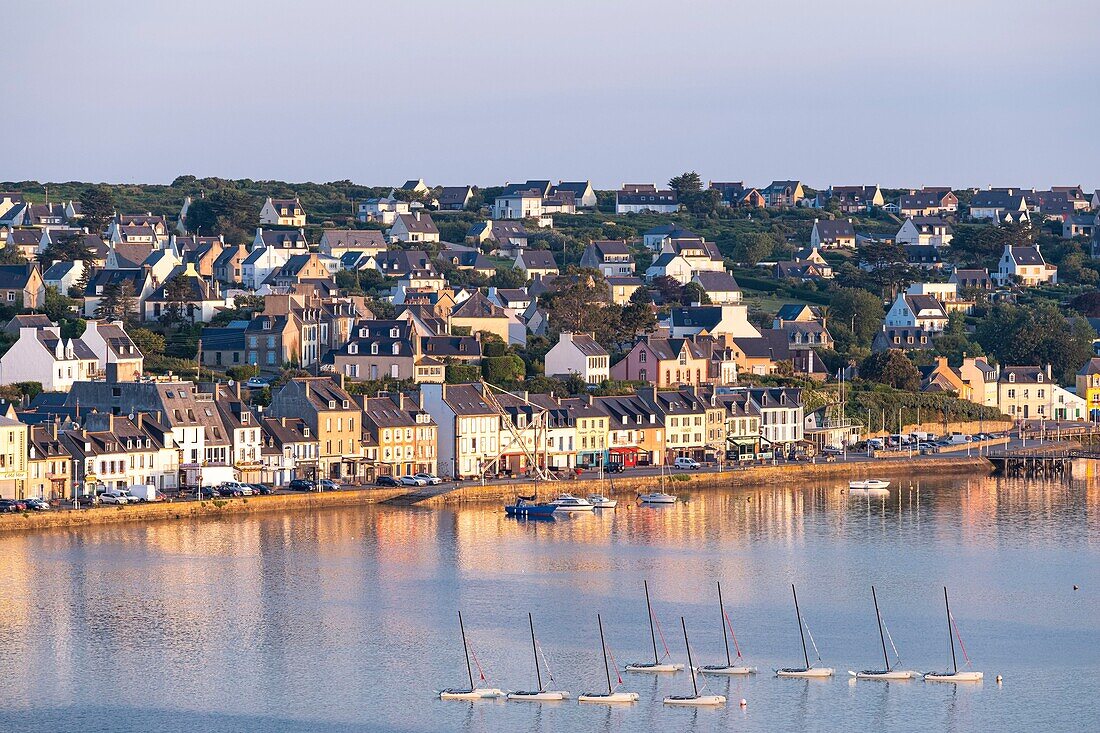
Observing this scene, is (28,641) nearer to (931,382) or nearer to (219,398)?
(219,398)

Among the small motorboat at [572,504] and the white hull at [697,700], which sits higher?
the small motorboat at [572,504]

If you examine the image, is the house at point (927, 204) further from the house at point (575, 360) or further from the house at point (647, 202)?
the house at point (575, 360)

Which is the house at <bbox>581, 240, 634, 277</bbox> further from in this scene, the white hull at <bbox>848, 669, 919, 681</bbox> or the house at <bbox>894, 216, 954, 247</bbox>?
the white hull at <bbox>848, 669, 919, 681</bbox>

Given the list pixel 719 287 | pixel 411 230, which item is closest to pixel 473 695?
pixel 719 287

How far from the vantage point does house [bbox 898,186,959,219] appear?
12700cm

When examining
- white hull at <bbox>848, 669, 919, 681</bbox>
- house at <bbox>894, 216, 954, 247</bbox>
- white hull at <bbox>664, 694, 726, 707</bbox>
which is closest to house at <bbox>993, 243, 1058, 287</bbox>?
house at <bbox>894, 216, 954, 247</bbox>

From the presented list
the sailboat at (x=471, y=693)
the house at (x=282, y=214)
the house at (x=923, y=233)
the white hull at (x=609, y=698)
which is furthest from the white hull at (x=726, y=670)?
the house at (x=923, y=233)

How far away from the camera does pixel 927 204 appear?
419 ft

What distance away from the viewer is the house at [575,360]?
70188mm

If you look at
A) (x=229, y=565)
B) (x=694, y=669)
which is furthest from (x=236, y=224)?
(x=694, y=669)

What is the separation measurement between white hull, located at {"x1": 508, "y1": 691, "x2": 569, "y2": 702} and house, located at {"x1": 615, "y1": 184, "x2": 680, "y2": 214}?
90.6 m

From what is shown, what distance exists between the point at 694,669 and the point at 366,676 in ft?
17.2

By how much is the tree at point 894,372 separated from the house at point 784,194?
54905 millimetres

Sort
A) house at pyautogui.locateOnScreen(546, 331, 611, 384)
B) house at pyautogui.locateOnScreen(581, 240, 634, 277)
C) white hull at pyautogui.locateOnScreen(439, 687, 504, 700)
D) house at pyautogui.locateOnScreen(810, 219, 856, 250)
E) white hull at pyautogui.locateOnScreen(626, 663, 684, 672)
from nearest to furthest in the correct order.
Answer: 1. white hull at pyautogui.locateOnScreen(439, 687, 504, 700)
2. white hull at pyautogui.locateOnScreen(626, 663, 684, 672)
3. house at pyautogui.locateOnScreen(546, 331, 611, 384)
4. house at pyautogui.locateOnScreen(581, 240, 634, 277)
5. house at pyautogui.locateOnScreen(810, 219, 856, 250)
